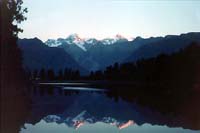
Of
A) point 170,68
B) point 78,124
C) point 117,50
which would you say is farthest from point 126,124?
point 117,50

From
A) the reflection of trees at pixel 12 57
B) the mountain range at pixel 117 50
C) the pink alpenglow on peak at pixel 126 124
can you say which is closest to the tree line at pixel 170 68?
the mountain range at pixel 117 50

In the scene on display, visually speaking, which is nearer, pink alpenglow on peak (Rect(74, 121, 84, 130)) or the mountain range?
pink alpenglow on peak (Rect(74, 121, 84, 130))

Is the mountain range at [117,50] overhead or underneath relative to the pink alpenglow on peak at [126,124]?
overhead

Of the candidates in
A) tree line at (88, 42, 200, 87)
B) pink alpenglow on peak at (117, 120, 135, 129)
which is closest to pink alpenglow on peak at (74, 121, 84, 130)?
pink alpenglow on peak at (117, 120, 135, 129)

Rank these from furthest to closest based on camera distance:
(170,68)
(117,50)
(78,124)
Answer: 1. (117,50)
2. (170,68)
3. (78,124)

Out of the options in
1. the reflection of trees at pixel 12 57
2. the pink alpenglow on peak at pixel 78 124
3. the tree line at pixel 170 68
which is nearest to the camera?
the pink alpenglow on peak at pixel 78 124

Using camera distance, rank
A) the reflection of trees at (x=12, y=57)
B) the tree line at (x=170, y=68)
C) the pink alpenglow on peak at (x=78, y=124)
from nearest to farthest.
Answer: the pink alpenglow on peak at (x=78, y=124) < the reflection of trees at (x=12, y=57) < the tree line at (x=170, y=68)

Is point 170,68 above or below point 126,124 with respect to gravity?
above

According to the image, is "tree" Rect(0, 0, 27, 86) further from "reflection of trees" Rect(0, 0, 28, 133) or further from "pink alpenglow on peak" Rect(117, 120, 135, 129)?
"pink alpenglow on peak" Rect(117, 120, 135, 129)

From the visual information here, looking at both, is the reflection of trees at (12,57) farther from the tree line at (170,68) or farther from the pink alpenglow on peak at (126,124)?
the tree line at (170,68)

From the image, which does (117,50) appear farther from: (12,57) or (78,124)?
(78,124)

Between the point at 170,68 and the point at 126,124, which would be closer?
the point at 126,124

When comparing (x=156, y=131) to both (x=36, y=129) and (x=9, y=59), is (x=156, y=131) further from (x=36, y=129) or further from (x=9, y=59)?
(x=9, y=59)

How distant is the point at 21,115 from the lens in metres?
17.4
